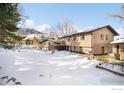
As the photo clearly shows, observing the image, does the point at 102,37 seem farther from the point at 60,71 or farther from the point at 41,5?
the point at 41,5

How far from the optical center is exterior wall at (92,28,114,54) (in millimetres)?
2496

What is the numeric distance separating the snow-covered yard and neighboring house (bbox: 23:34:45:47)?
87mm

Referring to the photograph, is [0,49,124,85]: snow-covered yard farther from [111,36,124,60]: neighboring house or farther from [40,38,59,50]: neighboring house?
[111,36,124,60]: neighboring house

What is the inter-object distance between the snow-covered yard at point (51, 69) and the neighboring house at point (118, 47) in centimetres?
23

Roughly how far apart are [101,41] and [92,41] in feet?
0.34

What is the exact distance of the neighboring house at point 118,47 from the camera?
249 centimetres

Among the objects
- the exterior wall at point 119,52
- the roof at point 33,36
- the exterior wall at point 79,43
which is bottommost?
the exterior wall at point 119,52

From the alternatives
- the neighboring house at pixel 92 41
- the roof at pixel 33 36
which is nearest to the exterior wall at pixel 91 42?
the neighboring house at pixel 92 41

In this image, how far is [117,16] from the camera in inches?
100

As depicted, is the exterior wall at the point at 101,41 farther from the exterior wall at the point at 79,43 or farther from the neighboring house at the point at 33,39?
the neighboring house at the point at 33,39

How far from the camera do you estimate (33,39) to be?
2625mm

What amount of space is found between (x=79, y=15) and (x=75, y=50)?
1.36ft

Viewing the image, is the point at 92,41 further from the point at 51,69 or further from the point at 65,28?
the point at 51,69
